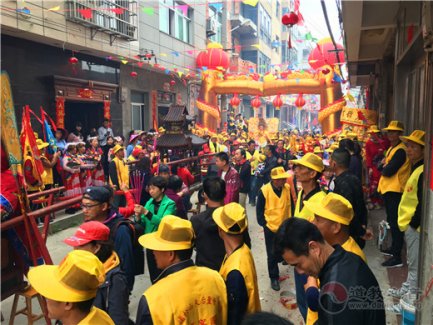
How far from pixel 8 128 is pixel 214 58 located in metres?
14.4

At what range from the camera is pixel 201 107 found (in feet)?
54.3

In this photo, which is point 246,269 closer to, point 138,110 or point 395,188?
point 395,188

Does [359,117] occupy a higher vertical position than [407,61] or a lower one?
lower

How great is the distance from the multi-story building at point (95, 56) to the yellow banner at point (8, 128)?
623 cm

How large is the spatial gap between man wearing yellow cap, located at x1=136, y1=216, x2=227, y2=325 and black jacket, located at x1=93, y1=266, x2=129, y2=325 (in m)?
0.28

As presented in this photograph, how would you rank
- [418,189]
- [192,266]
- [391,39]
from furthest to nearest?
[391,39], [418,189], [192,266]

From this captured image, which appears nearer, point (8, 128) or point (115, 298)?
point (115, 298)

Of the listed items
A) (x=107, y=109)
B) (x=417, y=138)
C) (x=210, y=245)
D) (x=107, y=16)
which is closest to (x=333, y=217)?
(x=210, y=245)

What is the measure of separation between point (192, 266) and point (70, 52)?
422 inches

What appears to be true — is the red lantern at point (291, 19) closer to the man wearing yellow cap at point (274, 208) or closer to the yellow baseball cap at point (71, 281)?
the man wearing yellow cap at point (274, 208)

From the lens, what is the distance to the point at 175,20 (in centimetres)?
1662

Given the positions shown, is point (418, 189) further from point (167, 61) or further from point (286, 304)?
point (167, 61)

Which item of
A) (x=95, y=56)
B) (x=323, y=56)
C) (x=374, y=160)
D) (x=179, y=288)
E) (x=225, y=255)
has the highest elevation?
(x=323, y=56)

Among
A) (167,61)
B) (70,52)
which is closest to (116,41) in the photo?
(70,52)
